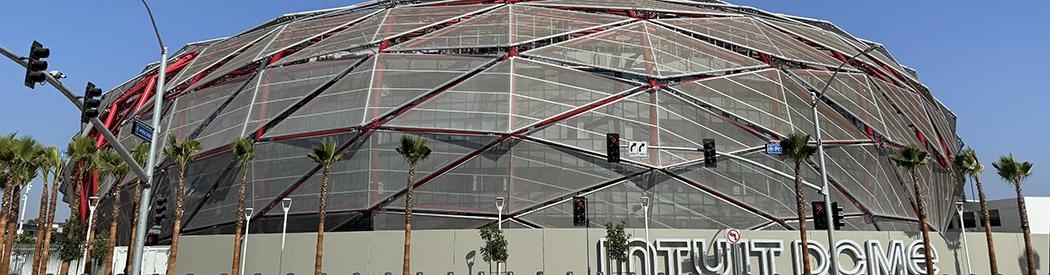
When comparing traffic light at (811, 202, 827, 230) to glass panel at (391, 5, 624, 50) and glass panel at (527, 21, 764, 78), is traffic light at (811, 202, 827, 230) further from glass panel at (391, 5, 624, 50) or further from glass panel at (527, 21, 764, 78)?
glass panel at (391, 5, 624, 50)

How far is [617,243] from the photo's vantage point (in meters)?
28.0

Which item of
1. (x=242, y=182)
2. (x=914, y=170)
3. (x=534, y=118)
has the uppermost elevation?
(x=534, y=118)

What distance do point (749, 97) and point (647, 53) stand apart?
18.3ft

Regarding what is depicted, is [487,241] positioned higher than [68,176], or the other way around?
[68,176]

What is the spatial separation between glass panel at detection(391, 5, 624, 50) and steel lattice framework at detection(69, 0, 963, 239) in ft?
0.41

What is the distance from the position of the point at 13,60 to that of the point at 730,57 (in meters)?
31.3

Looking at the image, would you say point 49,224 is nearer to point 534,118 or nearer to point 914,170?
point 534,118

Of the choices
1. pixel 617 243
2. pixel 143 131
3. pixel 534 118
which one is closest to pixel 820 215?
pixel 617 243

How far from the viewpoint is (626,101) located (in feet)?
107

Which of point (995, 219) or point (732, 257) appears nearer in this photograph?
point (732, 257)

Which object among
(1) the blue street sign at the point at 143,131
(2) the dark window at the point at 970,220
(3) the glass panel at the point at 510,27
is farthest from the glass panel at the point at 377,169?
(2) the dark window at the point at 970,220

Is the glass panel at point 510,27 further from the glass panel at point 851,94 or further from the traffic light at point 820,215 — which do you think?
the traffic light at point 820,215

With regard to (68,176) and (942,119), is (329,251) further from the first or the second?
(942,119)

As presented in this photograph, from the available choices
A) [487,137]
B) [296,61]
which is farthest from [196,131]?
[487,137]
